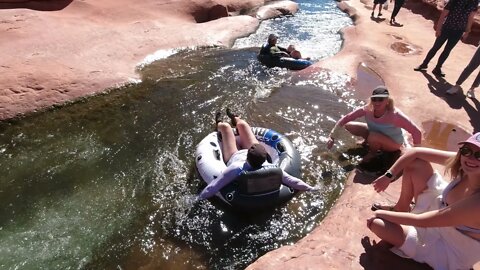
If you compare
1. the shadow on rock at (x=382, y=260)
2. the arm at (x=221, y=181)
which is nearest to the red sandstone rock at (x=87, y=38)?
the arm at (x=221, y=181)

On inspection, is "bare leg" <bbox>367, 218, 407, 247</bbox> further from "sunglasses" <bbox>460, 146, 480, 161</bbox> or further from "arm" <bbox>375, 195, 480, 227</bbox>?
"sunglasses" <bbox>460, 146, 480, 161</bbox>

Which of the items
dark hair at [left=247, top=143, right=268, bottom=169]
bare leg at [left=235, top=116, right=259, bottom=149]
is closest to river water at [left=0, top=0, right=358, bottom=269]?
dark hair at [left=247, top=143, right=268, bottom=169]

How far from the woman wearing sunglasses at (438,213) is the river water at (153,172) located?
5.38 feet

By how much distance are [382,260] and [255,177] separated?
1.79 metres

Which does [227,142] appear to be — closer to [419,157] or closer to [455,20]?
[419,157]

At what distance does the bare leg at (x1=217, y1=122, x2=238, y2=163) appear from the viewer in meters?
5.60

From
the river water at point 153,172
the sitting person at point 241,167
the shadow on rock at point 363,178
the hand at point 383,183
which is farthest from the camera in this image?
the shadow on rock at point 363,178

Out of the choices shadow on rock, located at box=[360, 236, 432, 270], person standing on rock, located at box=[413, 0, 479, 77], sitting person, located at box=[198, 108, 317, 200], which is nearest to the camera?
shadow on rock, located at box=[360, 236, 432, 270]

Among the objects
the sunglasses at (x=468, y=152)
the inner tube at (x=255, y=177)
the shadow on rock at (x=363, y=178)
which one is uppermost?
the sunglasses at (x=468, y=152)

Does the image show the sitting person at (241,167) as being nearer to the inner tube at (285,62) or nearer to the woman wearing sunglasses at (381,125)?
the woman wearing sunglasses at (381,125)

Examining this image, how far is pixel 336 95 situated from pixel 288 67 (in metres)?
1.94

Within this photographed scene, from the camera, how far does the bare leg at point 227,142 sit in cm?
560

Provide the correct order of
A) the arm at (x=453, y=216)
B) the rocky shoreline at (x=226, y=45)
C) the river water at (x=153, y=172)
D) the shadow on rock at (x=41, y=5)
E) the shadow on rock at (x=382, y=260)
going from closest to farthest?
the arm at (x=453, y=216) → the shadow on rock at (x=382, y=260) → the rocky shoreline at (x=226, y=45) → the river water at (x=153, y=172) → the shadow on rock at (x=41, y=5)

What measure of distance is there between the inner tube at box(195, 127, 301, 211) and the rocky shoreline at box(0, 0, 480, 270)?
0.75 meters
